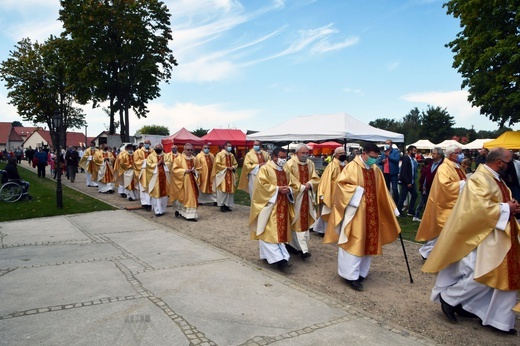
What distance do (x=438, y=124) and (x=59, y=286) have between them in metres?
68.1

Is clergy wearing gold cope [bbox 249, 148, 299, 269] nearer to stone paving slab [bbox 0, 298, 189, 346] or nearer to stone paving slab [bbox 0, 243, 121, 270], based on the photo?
stone paving slab [bbox 0, 298, 189, 346]

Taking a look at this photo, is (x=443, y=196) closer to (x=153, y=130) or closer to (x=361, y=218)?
(x=361, y=218)

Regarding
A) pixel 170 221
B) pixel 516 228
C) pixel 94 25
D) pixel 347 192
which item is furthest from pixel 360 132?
pixel 94 25

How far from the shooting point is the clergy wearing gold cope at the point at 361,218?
5617 mm

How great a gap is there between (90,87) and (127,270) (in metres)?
29.7

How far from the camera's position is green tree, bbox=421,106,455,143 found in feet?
210

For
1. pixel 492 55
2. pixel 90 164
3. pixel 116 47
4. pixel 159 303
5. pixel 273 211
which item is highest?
pixel 116 47

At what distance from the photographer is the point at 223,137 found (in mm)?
32219

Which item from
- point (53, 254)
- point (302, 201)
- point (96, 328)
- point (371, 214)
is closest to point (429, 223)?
point (371, 214)

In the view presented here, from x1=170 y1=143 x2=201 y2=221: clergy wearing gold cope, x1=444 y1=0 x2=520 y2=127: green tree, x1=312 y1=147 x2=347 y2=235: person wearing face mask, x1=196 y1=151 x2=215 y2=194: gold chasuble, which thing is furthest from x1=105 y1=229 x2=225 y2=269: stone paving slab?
x1=444 y1=0 x2=520 y2=127: green tree

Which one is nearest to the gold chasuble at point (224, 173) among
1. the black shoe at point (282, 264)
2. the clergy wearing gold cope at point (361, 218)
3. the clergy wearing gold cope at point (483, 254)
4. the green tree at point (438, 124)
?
the black shoe at point (282, 264)

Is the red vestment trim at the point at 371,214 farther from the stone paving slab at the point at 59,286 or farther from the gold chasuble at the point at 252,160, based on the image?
the gold chasuble at the point at 252,160

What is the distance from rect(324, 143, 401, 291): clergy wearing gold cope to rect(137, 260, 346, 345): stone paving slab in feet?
3.04

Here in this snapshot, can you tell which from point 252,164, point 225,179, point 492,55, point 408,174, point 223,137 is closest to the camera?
point 408,174
